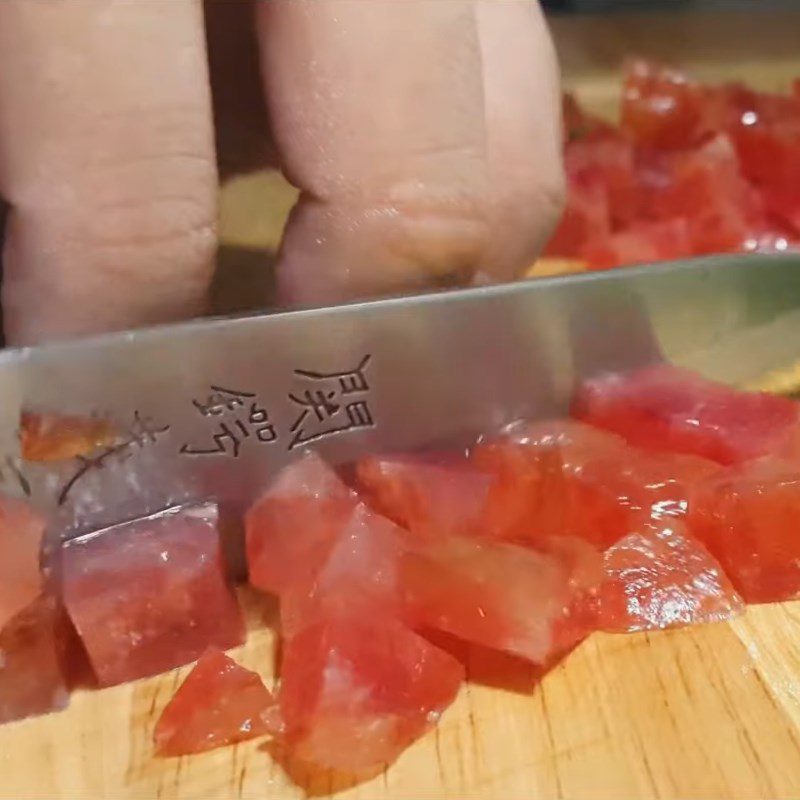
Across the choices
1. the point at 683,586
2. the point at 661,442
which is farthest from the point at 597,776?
the point at 661,442

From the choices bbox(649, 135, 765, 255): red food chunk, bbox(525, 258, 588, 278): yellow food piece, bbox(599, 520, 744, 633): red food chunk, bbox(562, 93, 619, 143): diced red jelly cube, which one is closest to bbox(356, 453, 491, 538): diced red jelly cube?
bbox(599, 520, 744, 633): red food chunk

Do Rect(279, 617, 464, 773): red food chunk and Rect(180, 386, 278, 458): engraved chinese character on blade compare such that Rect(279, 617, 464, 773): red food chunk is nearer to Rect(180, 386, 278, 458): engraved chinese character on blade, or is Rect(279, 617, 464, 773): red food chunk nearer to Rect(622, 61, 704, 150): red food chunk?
Rect(180, 386, 278, 458): engraved chinese character on blade

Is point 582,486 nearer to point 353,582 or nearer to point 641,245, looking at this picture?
point 353,582

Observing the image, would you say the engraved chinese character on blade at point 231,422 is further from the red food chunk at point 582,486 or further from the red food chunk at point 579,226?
the red food chunk at point 579,226

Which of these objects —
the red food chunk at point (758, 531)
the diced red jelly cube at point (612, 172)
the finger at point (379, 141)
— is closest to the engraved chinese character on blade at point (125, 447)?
the finger at point (379, 141)

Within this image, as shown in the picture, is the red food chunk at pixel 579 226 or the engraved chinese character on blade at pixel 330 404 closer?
the engraved chinese character on blade at pixel 330 404

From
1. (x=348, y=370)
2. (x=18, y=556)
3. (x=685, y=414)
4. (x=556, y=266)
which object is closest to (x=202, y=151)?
(x=348, y=370)
